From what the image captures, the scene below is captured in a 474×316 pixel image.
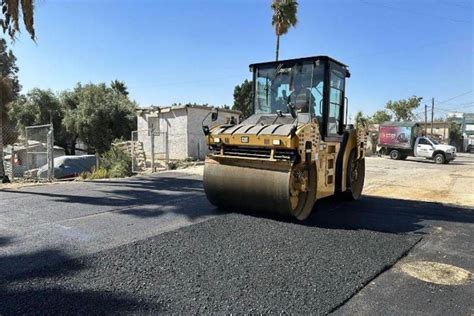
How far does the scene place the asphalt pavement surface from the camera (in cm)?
347

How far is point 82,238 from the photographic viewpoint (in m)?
5.34

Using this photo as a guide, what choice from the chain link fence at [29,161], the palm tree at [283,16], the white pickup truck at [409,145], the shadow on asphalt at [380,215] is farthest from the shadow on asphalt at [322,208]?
the white pickup truck at [409,145]

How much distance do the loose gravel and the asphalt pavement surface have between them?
0.01 metres

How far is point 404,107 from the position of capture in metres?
57.8

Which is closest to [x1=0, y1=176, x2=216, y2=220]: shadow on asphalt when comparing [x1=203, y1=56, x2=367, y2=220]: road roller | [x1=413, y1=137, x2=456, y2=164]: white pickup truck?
[x1=203, y1=56, x2=367, y2=220]: road roller

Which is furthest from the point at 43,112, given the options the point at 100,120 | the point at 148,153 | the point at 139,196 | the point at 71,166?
the point at 139,196

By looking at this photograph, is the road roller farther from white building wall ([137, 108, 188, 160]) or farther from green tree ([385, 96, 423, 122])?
green tree ([385, 96, 423, 122])

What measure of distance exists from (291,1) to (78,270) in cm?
2141

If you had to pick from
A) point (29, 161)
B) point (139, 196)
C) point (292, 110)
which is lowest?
point (139, 196)

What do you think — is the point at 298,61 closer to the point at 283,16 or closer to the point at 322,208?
the point at 322,208

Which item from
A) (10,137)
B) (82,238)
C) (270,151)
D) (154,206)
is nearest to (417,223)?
(270,151)

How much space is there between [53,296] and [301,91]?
5387 mm

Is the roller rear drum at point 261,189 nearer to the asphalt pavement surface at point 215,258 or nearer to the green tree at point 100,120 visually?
the asphalt pavement surface at point 215,258

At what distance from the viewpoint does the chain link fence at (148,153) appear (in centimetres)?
1639
